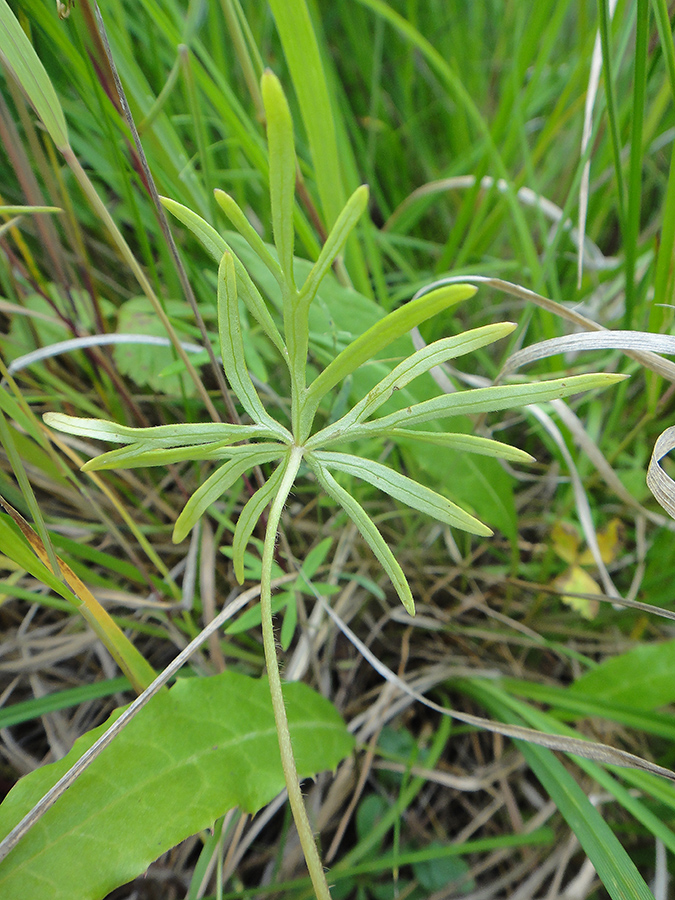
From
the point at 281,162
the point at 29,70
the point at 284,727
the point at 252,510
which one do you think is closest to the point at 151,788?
the point at 284,727

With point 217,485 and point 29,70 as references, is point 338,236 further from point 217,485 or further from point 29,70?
point 29,70

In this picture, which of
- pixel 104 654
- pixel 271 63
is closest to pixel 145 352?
pixel 104 654

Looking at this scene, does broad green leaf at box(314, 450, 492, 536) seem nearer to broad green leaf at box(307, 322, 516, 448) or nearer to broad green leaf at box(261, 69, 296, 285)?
broad green leaf at box(307, 322, 516, 448)

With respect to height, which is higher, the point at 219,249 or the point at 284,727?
the point at 219,249

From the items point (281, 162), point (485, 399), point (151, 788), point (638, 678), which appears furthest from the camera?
point (638, 678)

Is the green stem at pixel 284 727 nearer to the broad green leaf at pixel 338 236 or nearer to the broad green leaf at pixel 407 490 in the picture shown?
the broad green leaf at pixel 407 490

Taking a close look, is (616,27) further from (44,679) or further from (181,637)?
(44,679)
